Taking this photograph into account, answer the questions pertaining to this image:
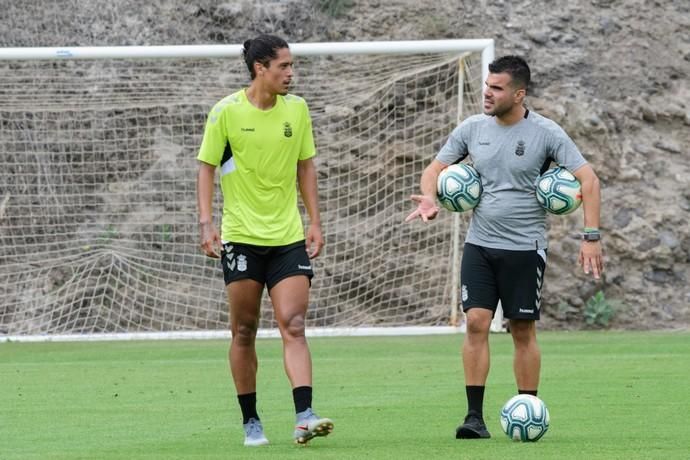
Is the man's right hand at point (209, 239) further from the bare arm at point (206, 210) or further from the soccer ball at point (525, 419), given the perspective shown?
the soccer ball at point (525, 419)

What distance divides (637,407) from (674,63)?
1261 cm

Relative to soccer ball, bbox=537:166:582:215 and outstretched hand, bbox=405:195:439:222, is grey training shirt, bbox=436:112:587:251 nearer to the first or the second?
soccer ball, bbox=537:166:582:215

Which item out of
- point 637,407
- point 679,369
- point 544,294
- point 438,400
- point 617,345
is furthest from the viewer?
point 544,294

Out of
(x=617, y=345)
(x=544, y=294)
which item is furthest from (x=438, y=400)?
(x=544, y=294)

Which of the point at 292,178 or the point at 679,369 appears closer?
the point at 292,178

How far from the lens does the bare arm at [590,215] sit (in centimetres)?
841

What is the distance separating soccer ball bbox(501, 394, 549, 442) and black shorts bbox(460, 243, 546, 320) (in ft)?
2.09

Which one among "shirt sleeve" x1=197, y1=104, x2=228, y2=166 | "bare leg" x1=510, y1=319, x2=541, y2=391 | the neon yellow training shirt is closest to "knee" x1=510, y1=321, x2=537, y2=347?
"bare leg" x1=510, y1=319, x2=541, y2=391

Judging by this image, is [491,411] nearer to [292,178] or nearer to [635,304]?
[292,178]

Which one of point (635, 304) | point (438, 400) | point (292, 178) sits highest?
point (292, 178)

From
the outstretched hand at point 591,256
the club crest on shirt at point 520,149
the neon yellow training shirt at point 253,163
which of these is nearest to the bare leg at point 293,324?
the neon yellow training shirt at point 253,163

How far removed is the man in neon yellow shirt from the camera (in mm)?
8055

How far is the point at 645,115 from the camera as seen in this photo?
816 inches

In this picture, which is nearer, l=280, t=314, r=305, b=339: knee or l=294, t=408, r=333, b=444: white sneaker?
l=294, t=408, r=333, b=444: white sneaker
